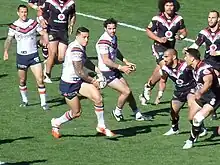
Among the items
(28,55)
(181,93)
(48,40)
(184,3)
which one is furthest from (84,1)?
(181,93)

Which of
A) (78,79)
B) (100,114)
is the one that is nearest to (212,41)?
(100,114)

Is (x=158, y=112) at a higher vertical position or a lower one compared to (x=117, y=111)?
lower

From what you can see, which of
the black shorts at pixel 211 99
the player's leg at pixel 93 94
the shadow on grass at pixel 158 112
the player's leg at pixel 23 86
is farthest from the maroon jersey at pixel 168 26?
the black shorts at pixel 211 99

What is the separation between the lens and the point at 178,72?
17406 millimetres

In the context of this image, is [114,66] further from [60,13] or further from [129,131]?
[60,13]

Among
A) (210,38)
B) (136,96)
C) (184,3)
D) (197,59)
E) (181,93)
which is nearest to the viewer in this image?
(197,59)

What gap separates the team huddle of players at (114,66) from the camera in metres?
16.7

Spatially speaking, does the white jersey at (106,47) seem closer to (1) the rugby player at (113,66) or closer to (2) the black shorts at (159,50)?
(1) the rugby player at (113,66)

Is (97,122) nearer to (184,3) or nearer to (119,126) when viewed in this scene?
(119,126)

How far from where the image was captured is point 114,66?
Result: 1794 centimetres

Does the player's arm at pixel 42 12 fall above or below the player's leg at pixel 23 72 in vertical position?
above

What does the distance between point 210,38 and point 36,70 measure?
3857 millimetres

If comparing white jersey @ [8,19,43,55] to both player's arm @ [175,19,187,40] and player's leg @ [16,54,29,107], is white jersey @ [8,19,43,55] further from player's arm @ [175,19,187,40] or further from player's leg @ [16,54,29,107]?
player's arm @ [175,19,187,40]

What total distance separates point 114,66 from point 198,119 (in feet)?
7.73
